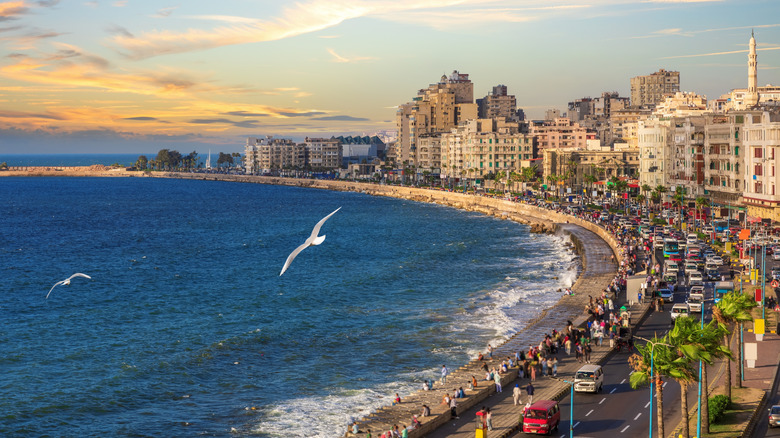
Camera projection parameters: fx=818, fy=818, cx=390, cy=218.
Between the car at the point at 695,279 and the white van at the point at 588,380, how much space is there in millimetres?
28329

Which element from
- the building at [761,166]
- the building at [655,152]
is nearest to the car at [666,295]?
the building at [761,166]

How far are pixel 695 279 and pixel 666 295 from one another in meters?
6.58

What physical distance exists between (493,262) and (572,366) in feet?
163

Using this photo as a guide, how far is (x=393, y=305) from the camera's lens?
6944cm

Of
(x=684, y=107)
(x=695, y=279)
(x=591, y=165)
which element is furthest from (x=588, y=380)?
(x=591, y=165)

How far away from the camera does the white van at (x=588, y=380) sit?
3803 centimetres

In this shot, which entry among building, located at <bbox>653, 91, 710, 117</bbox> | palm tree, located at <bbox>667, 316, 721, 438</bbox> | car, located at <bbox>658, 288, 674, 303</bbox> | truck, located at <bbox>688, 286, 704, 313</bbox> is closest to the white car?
car, located at <bbox>658, 288, 674, 303</bbox>

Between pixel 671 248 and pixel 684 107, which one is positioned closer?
pixel 671 248

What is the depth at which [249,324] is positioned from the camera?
209 ft

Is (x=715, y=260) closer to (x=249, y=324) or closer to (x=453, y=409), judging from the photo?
(x=249, y=324)

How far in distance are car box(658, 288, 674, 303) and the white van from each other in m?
21.6

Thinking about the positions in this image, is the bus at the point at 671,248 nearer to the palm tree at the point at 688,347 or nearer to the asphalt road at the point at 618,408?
the asphalt road at the point at 618,408

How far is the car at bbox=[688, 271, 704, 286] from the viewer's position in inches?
2509

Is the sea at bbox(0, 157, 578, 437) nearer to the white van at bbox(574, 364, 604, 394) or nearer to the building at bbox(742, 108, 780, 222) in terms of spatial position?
the white van at bbox(574, 364, 604, 394)
